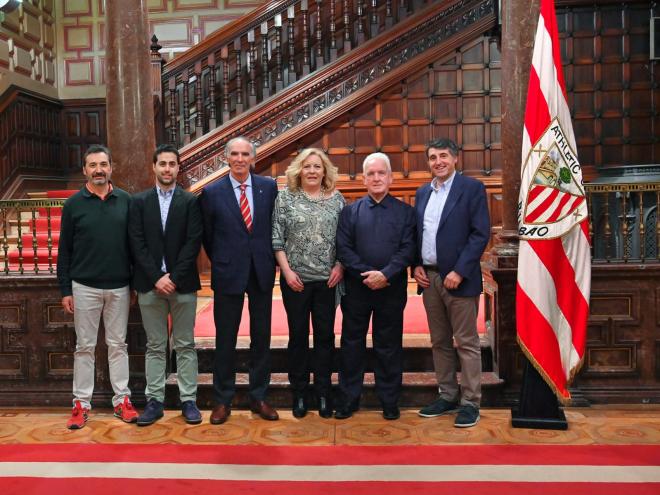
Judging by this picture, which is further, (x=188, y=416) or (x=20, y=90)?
(x=20, y=90)

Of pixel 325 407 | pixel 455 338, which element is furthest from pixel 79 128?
pixel 455 338

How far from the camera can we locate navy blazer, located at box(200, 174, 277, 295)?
Answer: 11.3ft

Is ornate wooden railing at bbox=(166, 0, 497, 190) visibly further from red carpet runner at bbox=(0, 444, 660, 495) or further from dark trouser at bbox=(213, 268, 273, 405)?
red carpet runner at bbox=(0, 444, 660, 495)

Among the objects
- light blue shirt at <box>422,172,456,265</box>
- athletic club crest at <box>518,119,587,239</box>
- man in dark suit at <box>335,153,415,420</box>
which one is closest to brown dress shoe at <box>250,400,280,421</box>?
man in dark suit at <box>335,153,415,420</box>

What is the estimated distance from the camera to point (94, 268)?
3.47 metres

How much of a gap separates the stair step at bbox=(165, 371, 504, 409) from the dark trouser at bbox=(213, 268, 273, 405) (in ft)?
0.84

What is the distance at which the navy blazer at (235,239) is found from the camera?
3.44 m

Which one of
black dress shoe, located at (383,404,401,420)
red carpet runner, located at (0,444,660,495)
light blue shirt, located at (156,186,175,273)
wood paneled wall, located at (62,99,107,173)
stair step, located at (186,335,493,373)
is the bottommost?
red carpet runner, located at (0,444,660,495)

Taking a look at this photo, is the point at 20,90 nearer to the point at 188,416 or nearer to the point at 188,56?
the point at 188,56

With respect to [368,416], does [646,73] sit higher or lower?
higher

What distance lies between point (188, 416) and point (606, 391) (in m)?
2.51

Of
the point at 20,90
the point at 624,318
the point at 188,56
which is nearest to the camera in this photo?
the point at 624,318

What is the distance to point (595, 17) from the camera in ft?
21.8

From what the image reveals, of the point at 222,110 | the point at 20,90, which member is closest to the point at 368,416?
the point at 222,110
